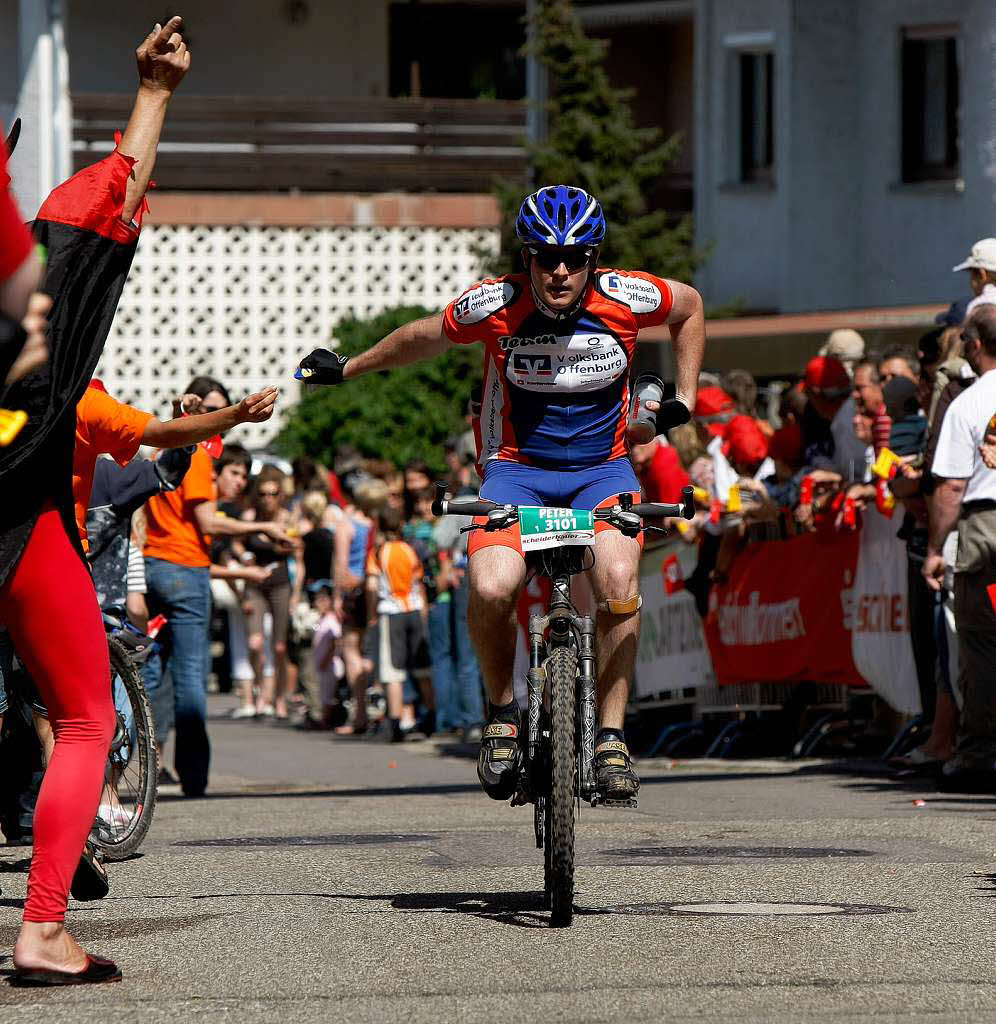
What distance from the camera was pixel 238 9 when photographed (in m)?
37.8

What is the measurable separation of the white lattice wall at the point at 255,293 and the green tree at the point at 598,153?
1.66 metres

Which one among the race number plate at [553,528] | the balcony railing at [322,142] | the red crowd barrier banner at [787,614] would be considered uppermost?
the balcony railing at [322,142]

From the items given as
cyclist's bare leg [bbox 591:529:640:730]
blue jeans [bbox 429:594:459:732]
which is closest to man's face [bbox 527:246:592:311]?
cyclist's bare leg [bbox 591:529:640:730]

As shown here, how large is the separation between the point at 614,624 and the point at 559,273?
1.15m

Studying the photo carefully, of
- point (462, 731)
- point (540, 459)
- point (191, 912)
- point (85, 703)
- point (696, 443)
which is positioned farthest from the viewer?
point (462, 731)

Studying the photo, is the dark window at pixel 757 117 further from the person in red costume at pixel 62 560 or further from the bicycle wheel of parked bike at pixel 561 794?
the person in red costume at pixel 62 560

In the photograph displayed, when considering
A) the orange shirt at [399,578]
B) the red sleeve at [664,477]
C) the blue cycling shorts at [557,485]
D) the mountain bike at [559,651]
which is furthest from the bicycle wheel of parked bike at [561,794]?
the orange shirt at [399,578]

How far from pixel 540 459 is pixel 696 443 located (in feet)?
23.9

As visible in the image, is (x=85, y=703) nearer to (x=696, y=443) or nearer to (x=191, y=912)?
(x=191, y=912)

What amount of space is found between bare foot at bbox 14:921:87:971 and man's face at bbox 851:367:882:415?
26.0 ft

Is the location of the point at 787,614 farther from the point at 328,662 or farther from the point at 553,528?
the point at 328,662

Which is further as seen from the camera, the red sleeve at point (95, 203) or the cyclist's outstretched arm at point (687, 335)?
the cyclist's outstretched arm at point (687, 335)

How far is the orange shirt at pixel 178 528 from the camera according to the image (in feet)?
42.7

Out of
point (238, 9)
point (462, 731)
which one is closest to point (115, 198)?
point (462, 731)
